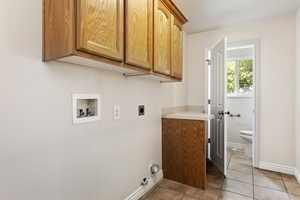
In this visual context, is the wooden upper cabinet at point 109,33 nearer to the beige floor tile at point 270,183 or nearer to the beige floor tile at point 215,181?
the beige floor tile at point 215,181

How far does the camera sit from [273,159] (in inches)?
101

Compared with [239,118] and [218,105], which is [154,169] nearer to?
[218,105]

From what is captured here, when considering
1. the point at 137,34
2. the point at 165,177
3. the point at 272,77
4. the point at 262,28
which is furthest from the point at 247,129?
the point at 137,34

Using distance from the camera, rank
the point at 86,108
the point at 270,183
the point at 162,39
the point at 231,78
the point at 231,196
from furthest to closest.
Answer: the point at 231,78, the point at 270,183, the point at 231,196, the point at 162,39, the point at 86,108

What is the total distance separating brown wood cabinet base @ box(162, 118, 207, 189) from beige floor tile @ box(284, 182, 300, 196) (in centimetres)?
105

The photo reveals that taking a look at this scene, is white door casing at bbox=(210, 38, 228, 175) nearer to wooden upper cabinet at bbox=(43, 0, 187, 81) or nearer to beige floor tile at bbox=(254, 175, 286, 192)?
beige floor tile at bbox=(254, 175, 286, 192)

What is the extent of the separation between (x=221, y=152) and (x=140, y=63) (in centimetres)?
187

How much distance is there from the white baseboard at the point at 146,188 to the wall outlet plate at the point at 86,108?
3.27 ft

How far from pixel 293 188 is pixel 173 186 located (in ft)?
4.89

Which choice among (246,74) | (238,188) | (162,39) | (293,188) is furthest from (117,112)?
(246,74)

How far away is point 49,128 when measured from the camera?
3.45ft

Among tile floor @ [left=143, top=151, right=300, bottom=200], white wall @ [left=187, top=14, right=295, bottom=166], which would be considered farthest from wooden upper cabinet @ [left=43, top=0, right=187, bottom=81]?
white wall @ [left=187, top=14, right=295, bottom=166]

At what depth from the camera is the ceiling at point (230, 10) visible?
2121 mm

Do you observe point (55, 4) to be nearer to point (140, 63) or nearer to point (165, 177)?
point (140, 63)
